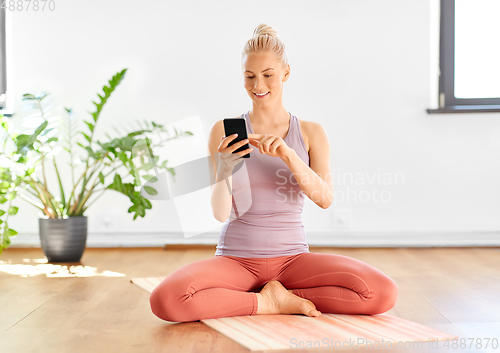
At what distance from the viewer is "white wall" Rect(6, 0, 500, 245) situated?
11.1 ft

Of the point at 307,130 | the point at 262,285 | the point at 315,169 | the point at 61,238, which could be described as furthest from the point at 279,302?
the point at 61,238

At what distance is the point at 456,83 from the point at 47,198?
2575 millimetres

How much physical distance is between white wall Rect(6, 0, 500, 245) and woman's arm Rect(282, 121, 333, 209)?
5.20 feet

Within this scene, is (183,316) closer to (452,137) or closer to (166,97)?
(166,97)

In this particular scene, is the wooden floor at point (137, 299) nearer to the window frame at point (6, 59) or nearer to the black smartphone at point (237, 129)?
the black smartphone at point (237, 129)

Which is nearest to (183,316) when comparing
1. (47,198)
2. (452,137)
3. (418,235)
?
(47,198)

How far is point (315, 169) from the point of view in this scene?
181cm

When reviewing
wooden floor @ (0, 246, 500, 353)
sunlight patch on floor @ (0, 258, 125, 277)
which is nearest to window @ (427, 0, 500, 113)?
wooden floor @ (0, 246, 500, 353)

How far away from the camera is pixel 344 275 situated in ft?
5.37

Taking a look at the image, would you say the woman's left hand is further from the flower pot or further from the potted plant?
the flower pot

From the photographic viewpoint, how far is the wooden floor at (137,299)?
1.44 meters

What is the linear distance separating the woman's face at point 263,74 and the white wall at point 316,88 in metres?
1.65

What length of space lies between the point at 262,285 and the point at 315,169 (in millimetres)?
425

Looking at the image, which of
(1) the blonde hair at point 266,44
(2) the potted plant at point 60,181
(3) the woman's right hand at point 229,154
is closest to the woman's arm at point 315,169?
(3) the woman's right hand at point 229,154
